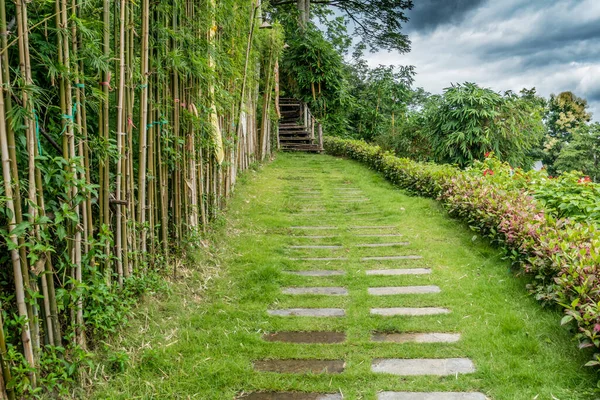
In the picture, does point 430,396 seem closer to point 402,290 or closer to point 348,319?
point 348,319

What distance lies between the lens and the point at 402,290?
347 centimetres

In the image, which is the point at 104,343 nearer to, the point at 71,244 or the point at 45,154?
the point at 71,244

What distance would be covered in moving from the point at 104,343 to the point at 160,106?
1534 mm

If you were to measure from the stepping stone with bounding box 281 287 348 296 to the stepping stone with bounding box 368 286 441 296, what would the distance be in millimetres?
225

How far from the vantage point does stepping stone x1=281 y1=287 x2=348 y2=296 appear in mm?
3428

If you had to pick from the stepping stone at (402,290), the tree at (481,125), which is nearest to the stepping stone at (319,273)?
the stepping stone at (402,290)

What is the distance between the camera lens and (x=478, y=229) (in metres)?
4.50

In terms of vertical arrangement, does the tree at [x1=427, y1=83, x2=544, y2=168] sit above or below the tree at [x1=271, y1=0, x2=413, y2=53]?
below

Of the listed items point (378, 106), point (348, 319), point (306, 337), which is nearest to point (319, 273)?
point (348, 319)

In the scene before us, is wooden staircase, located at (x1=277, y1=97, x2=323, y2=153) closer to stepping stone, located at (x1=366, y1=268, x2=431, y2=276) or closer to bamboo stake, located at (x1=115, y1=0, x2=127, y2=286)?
stepping stone, located at (x1=366, y1=268, x2=431, y2=276)

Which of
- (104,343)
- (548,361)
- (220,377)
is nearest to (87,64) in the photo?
(104,343)

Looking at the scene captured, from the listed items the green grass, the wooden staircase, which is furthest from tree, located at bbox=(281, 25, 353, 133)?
the green grass

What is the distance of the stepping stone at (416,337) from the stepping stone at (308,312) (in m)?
0.36

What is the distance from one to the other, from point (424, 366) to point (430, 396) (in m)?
0.27
